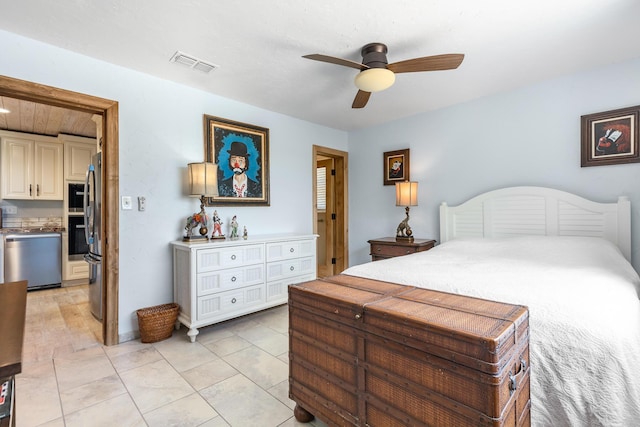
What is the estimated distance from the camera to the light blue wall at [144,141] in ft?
7.47

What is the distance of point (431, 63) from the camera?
2100 mm

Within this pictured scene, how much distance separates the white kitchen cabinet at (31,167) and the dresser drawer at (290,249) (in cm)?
388

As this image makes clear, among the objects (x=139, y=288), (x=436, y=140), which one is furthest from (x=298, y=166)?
(x=139, y=288)

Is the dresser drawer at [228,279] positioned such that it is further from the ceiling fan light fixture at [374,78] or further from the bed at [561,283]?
the ceiling fan light fixture at [374,78]

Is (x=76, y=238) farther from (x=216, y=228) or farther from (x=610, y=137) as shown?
(x=610, y=137)

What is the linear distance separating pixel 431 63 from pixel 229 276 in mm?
2419

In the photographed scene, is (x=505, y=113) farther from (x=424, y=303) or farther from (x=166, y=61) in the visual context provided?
(x=166, y=61)

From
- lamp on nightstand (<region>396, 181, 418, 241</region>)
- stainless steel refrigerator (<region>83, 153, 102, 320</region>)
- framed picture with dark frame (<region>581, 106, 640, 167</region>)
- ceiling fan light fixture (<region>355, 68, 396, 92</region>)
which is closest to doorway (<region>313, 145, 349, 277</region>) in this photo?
lamp on nightstand (<region>396, 181, 418, 241</region>)

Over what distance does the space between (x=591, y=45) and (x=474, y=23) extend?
109cm

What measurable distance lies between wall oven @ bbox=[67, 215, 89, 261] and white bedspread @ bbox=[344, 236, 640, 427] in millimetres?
4669

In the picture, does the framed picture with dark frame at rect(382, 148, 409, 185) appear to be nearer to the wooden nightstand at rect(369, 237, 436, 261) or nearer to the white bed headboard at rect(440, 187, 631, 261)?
the white bed headboard at rect(440, 187, 631, 261)

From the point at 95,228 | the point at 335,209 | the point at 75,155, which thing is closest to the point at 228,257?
the point at 95,228

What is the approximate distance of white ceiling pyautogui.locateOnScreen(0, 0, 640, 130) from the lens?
6.01ft

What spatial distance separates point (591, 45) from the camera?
7.52 feet
